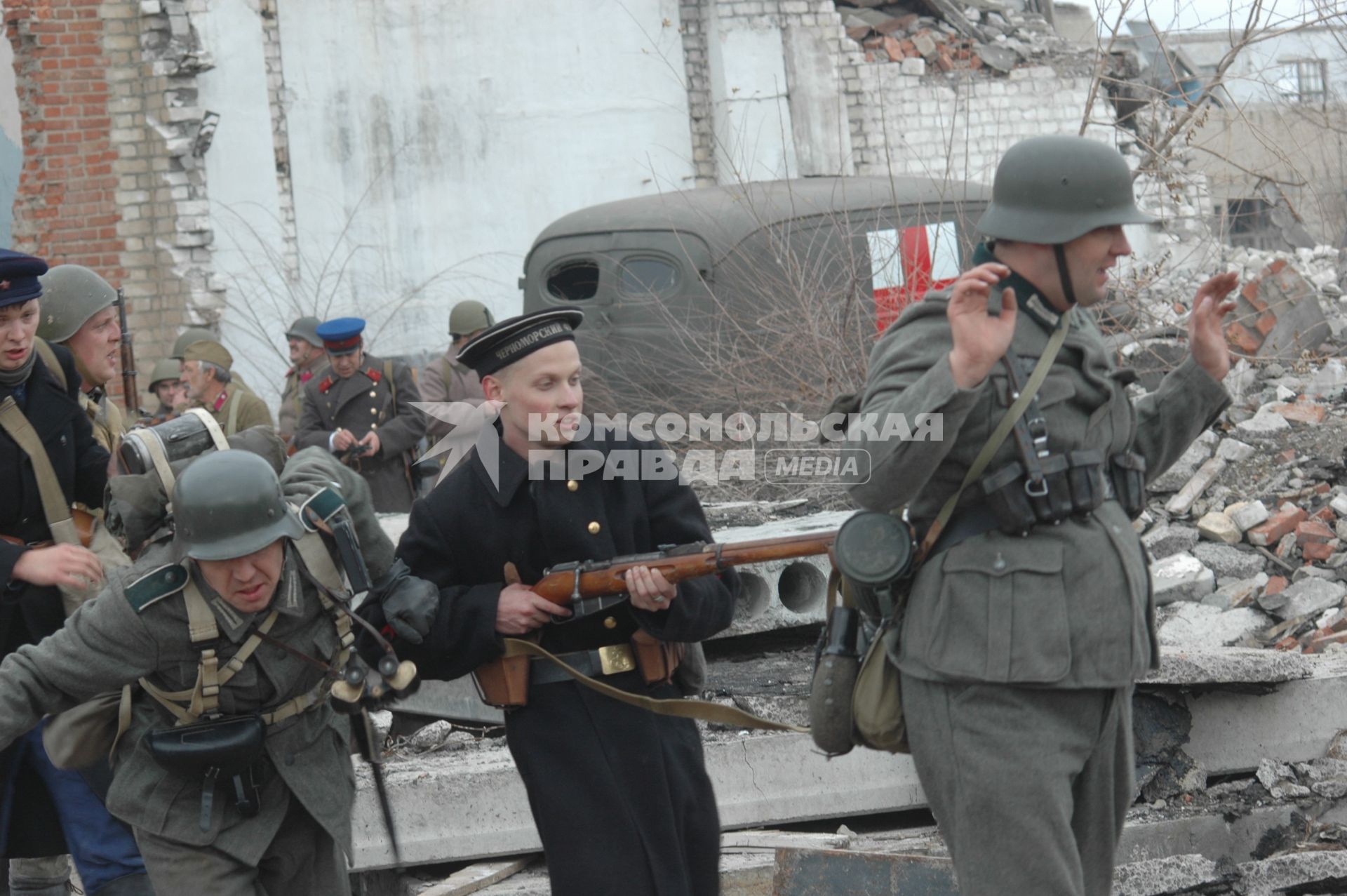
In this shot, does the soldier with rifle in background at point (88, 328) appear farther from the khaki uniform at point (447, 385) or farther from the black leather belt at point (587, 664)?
the khaki uniform at point (447, 385)

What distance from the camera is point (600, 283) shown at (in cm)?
1012

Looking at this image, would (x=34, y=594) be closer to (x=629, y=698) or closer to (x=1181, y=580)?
(x=629, y=698)

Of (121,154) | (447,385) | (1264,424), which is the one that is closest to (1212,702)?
(1264,424)

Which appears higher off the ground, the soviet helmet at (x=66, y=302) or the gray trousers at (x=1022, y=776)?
the soviet helmet at (x=66, y=302)

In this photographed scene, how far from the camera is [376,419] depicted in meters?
8.60

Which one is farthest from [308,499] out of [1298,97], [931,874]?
[1298,97]

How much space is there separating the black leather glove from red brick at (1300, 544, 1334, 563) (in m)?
5.41

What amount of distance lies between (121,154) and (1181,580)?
10692 millimetres

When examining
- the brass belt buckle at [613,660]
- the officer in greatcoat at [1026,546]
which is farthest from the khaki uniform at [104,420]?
the officer in greatcoat at [1026,546]

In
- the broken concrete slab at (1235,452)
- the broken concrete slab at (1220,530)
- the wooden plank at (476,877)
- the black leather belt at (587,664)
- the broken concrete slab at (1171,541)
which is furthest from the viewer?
the broken concrete slab at (1235,452)

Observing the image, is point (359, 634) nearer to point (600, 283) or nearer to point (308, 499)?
point (308, 499)

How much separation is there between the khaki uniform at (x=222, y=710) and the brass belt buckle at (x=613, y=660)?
57cm

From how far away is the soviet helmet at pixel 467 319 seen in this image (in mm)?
9211

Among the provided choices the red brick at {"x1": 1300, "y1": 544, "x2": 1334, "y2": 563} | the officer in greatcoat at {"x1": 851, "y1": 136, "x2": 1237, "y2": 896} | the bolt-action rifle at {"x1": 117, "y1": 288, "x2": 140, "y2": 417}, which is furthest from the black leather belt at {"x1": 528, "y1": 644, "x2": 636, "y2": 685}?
the red brick at {"x1": 1300, "y1": 544, "x2": 1334, "y2": 563}
